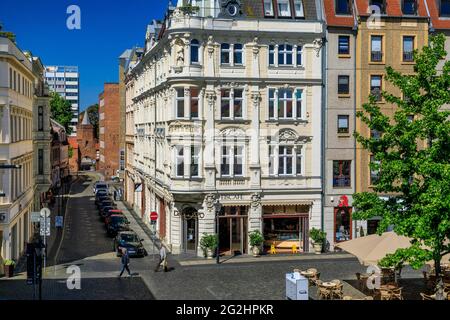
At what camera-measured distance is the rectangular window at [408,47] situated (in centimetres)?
3062

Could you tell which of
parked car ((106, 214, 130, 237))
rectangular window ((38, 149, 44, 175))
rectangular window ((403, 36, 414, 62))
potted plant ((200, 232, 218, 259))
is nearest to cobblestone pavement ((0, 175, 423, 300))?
potted plant ((200, 232, 218, 259))

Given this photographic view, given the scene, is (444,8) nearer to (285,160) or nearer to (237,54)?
(237,54)

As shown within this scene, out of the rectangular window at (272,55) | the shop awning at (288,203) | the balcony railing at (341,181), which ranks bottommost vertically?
the shop awning at (288,203)

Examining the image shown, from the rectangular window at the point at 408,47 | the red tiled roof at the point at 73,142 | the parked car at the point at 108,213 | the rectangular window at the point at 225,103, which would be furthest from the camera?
the red tiled roof at the point at 73,142

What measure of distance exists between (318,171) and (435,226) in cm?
1502

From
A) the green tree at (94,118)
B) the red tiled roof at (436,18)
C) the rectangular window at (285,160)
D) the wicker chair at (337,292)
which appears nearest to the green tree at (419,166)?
the wicker chair at (337,292)

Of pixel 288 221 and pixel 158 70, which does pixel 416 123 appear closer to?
pixel 288 221

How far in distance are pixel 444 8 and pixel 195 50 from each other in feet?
41.5

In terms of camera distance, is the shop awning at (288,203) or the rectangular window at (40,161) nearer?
the shop awning at (288,203)

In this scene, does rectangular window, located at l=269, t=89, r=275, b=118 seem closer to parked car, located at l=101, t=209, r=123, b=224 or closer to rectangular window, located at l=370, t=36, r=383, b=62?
rectangular window, located at l=370, t=36, r=383, b=62

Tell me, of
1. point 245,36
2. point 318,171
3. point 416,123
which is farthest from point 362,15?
point 416,123

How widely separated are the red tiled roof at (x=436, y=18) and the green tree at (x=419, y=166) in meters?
15.2

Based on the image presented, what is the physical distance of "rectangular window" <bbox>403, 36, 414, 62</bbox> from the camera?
30.6 metres

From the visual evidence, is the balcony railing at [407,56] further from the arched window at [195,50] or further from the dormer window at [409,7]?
the arched window at [195,50]
